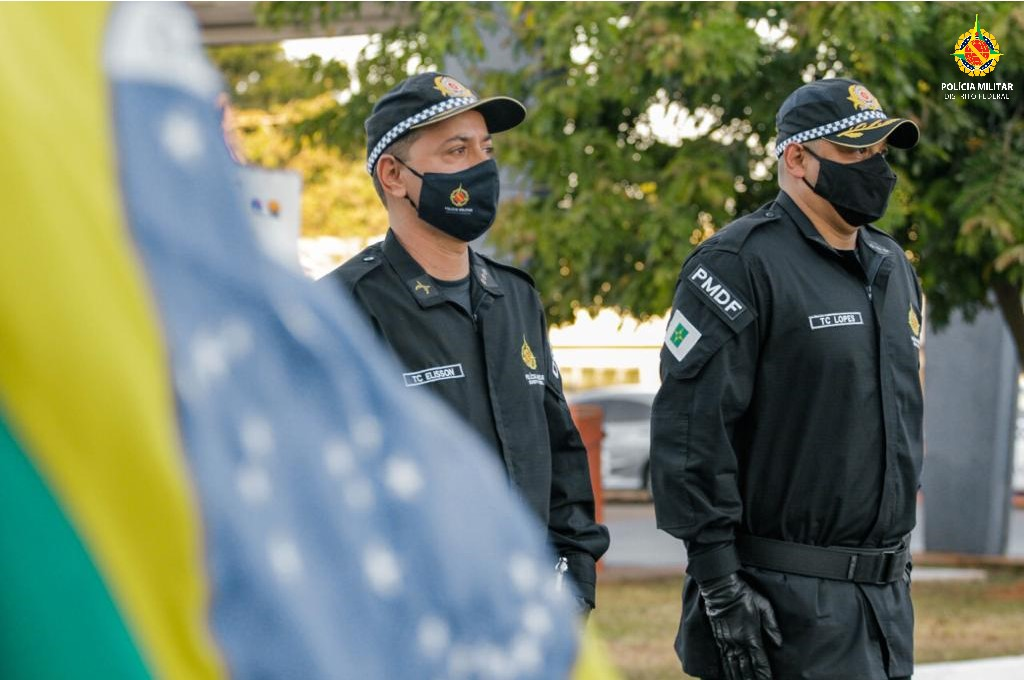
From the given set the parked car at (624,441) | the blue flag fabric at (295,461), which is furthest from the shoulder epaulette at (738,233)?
the parked car at (624,441)

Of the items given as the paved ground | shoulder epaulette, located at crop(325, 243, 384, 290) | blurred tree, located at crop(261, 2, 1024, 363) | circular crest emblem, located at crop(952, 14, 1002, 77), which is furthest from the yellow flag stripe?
circular crest emblem, located at crop(952, 14, 1002, 77)

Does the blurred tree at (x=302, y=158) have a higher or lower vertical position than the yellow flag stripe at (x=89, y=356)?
lower

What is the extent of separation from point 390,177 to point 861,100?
54.8 inches

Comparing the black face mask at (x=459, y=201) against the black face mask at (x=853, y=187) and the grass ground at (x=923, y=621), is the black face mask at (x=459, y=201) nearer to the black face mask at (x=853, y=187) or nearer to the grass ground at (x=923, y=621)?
the black face mask at (x=853, y=187)

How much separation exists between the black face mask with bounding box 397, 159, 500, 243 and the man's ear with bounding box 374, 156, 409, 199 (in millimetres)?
23

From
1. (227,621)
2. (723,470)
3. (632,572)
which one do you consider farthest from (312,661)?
(632,572)

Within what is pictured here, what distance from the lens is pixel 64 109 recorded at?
0.77 m

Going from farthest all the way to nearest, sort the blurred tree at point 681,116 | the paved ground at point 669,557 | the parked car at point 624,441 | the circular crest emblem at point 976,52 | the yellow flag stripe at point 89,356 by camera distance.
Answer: the parked car at point 624,441
the circular crest emblem at point 976,52
the blurred tree at point 681,116
the paved ground at point 669,557
the yellow flag stripe at point 89,356

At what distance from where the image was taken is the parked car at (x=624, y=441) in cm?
2175

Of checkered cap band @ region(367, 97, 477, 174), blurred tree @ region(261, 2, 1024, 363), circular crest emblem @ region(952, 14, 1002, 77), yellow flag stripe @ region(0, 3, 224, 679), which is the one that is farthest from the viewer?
circular crest emblem @ region(952, 14, 1002, 77)

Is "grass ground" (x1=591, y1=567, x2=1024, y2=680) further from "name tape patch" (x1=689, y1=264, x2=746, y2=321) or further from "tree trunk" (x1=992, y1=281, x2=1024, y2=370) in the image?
"name tape patch" (x1=689, y1=264, x2=746, y2=321)

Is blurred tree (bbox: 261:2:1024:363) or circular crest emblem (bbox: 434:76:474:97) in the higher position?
circular crest emblem (bbox: 434:76:474:97)

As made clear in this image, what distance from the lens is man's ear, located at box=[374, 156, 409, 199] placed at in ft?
12.2

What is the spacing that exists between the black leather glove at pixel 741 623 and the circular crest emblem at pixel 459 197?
1166 millimetres
